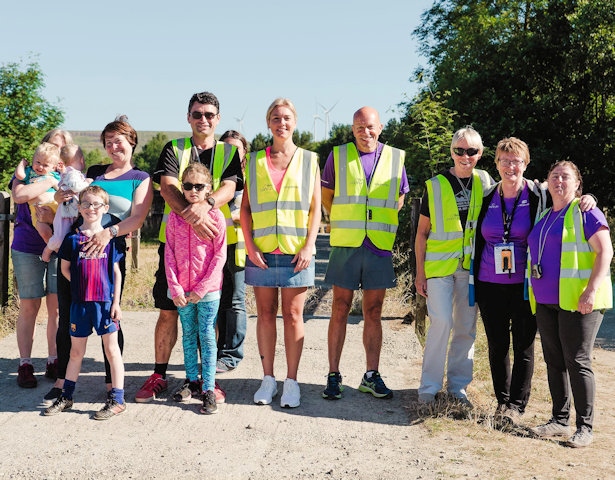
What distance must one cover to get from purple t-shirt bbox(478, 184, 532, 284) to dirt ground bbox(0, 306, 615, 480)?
1.06 m

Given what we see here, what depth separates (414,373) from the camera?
6.04 m

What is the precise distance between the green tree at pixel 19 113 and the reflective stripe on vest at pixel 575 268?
864 inches

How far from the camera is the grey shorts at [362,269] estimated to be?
16.8 ft

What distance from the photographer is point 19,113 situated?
2355cm

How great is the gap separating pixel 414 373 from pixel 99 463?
3098 millimetres

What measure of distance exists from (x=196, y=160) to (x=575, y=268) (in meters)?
2.84

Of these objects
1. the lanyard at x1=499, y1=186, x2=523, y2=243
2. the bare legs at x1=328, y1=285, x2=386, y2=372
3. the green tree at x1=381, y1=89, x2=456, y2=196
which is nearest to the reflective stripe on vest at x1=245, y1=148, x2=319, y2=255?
the bare legs at x1=328, y1=285, x2=386, y2=372

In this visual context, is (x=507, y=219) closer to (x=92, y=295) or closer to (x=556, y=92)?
(x=92, y=295)

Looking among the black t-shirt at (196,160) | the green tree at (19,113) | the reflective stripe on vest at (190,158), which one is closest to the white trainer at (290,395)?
the reflective stripe on vest at (190,158)

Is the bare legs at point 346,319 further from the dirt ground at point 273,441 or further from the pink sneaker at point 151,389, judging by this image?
the pink sneaker at point 151,389

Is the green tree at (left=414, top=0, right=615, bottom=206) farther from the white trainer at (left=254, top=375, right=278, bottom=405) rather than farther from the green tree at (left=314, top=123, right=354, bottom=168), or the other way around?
the green tree at (left=314, top=123, right=354, bottom=168)

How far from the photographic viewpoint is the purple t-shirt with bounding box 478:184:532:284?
15.2 feet

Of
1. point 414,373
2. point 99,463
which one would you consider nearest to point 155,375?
point 99,463

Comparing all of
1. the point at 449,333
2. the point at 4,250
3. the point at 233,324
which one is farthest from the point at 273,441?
the point at 4,250
